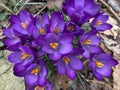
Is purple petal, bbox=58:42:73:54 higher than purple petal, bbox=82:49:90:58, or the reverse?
purple petal, bbox=58:42:73:54

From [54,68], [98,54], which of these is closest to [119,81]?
[98,54]

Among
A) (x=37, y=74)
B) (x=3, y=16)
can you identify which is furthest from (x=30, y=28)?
(x=3, y=16)

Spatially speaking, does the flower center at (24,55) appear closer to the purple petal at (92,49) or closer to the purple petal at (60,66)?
the purple petal at (60,66)

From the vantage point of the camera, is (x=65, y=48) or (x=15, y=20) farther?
(x=15, y=20)

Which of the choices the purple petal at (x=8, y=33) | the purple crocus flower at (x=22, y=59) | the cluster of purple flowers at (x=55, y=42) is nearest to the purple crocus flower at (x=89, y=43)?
the cluster of purple flowers at (x=55, y=42)

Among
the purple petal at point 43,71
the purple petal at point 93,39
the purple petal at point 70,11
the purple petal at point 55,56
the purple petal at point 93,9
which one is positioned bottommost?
the purple petal at point 43,71

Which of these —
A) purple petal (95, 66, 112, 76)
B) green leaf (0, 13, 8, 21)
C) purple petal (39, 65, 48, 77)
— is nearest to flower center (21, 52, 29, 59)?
purple petal (39, 65, 48, 77)

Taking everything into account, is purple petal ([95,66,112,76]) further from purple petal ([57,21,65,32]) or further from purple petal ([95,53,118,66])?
purple petal ([57,21,65,32])

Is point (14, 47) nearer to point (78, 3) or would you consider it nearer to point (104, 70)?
point (78, 3)
